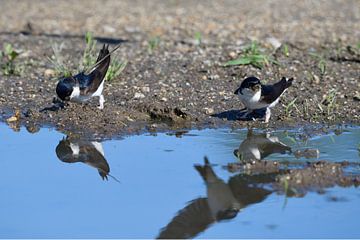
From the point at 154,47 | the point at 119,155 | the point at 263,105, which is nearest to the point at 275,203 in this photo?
the point at 119,155

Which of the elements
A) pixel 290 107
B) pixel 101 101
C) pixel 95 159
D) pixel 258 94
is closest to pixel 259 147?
pixel 258 94

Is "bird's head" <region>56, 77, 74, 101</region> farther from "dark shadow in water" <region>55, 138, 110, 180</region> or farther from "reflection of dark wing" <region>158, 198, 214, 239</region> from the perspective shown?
"reflection of dark wing" <region>158, 198, 214, 239</region>

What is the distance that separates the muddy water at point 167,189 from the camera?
14.6ft

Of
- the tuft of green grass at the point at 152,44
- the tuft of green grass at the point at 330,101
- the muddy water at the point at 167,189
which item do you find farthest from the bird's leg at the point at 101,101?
the tuft of green grass at the point at 152,44

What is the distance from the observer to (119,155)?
598 cm

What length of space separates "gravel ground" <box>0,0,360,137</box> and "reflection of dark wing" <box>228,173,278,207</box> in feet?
5.28

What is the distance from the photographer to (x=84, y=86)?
695cm

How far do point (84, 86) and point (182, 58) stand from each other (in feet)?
7.90

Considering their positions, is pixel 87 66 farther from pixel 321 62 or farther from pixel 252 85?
pixel 321 62

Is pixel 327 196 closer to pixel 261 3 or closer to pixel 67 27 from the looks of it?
pixel 67 27

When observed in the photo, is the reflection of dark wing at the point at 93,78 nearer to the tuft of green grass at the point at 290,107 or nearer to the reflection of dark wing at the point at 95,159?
the reflection of dark wing at the point at 95,159

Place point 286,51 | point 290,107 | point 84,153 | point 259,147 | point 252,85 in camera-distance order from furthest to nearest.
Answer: point 286,51
point 290,107
point 252,85
point 259,147
point 84,153

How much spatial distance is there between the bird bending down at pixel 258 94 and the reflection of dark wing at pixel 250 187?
5.00 ft

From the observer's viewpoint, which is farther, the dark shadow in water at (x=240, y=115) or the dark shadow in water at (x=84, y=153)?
the dark shadow in water at (x=240, y=115)
